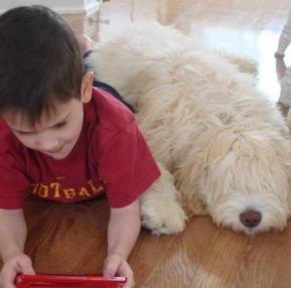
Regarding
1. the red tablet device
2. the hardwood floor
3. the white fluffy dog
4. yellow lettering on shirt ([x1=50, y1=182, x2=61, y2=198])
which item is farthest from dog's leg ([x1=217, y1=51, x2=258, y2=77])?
the red tablet device

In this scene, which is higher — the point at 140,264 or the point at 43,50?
the point at 43,50

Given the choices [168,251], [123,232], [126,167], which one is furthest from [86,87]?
Result: [168,251]

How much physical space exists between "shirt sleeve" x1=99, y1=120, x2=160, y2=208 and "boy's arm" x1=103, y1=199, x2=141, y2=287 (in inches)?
0.8

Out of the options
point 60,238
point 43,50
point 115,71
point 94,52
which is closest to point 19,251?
point 60,238

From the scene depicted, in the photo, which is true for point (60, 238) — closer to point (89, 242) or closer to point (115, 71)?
point (89, 242)

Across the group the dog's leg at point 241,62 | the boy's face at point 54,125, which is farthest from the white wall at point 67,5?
the boy's face at point 54,125

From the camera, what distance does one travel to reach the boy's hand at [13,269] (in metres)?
0.86

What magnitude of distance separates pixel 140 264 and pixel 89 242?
0.42ft

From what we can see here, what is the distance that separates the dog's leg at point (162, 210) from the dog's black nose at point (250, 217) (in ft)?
0.44

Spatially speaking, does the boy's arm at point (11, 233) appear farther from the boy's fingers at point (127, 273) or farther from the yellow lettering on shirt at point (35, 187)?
the boy's fingers at point (127, 273)

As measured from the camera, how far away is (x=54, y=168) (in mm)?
1011

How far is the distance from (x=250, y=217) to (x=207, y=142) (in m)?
0.19

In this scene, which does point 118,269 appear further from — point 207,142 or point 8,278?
point 207,142

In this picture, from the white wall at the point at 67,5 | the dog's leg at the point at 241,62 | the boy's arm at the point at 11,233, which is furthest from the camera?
the white wall at the point at 67,5
